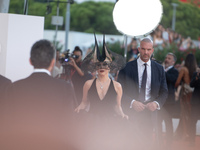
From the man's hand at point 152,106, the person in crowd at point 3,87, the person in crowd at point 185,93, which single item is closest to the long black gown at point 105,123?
the man's hand at point 152,106

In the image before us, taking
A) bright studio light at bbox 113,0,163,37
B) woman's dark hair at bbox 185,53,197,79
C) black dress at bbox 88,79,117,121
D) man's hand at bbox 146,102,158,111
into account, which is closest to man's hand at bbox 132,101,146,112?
man's hand at bbox 146,102,158,111

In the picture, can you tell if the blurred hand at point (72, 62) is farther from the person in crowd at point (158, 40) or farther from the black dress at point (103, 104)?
the person in crowd at point (158, 40)

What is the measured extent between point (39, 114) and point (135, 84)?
9.15 ft

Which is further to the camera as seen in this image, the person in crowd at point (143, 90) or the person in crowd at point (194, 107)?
the person in crowd at point (194, 107)

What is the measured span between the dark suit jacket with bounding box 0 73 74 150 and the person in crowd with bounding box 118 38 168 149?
2.61 meters

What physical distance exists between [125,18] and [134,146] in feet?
14.1

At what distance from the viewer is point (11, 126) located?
3.78 m

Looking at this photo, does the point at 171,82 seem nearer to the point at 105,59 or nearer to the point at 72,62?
the point at 72,62

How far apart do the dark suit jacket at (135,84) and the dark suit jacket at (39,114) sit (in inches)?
104

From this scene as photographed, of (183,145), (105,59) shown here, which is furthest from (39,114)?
(183,145)

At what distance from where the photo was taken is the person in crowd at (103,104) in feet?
19.7

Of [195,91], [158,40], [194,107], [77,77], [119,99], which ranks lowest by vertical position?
[194,107]

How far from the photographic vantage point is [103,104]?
6.29m

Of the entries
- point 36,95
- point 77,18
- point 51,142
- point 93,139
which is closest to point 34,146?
point 51,142
